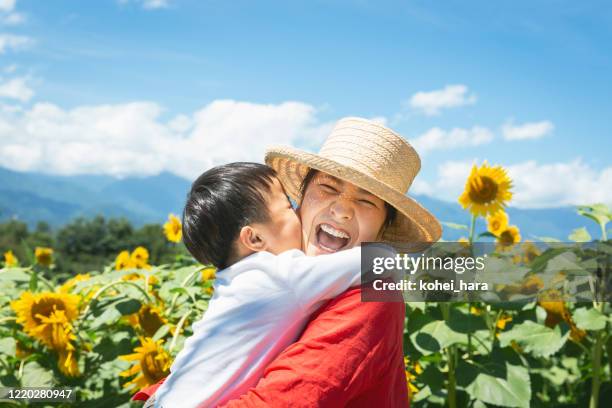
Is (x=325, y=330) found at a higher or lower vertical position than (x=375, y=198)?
lower

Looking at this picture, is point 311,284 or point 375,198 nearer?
point 311,284

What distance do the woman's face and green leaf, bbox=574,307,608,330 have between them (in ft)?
4.01

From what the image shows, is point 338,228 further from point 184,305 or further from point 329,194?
point 184,305

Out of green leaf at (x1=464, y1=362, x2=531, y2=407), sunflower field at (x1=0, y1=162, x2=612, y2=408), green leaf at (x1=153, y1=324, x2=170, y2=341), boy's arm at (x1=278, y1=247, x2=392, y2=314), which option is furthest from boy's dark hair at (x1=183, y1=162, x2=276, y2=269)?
green leaf at (x1=464, y1=362, x2=531, y2=407)

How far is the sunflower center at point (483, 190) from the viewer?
11.8ft

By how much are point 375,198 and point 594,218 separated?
1658mm

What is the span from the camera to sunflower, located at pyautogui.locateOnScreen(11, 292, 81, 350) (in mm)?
2314

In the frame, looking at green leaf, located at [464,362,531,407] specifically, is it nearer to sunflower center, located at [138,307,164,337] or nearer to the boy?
sunflower center, located at [138,307,164,337]

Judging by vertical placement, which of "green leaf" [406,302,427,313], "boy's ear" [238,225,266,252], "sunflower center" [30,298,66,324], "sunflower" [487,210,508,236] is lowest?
"sunflower center" [30,298,66,324]

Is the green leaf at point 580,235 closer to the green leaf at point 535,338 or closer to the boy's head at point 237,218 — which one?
the green leaf at point 535,338

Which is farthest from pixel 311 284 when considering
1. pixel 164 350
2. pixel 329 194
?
pixel 164 350

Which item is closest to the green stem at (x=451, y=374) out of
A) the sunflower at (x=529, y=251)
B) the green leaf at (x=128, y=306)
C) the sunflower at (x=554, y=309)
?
the sunflower at (x=554, y=309)

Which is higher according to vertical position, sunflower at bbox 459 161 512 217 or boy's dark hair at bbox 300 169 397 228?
sunflower at bbox 459 161 512 217

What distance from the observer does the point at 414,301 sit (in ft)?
8.52
